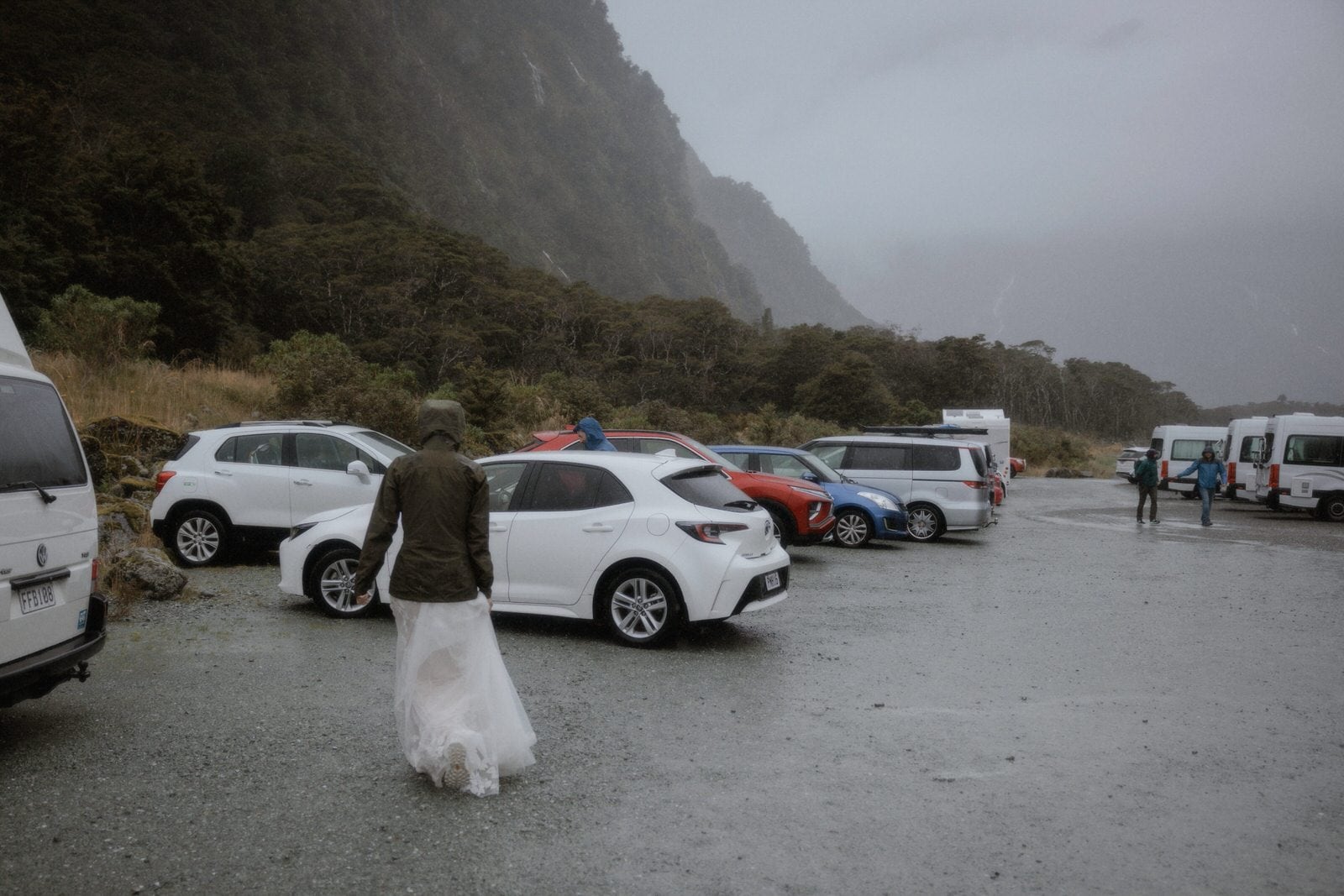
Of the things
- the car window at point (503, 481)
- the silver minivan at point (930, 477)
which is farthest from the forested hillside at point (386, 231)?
the car window at point (503, 481)

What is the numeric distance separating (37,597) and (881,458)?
544 inches

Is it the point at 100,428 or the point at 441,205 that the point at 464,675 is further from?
the point at 441,205

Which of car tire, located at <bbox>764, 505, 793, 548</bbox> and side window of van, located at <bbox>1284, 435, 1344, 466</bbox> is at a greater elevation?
side window of van, located at <bbox>1284, 435, 1344, 466</bbox>

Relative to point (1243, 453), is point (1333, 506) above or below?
below

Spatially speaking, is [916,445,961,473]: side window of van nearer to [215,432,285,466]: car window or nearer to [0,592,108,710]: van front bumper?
[215,432,285,466]: car window

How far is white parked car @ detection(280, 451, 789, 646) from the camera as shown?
756 cm

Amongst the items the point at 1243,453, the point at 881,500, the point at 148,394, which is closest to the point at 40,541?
the point at 881,500

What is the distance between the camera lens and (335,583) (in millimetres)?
8523

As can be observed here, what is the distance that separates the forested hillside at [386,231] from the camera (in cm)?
3167

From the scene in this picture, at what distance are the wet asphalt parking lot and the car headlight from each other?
566 cm

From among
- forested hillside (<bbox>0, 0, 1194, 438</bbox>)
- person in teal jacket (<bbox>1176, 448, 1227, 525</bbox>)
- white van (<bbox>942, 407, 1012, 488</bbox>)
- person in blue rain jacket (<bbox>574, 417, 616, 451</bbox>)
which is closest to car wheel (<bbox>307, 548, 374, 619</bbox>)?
person in blue rain jacket (<bbox>574, 417, 616, 451</bbox>)

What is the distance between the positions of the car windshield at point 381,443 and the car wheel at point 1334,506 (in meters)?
21.4

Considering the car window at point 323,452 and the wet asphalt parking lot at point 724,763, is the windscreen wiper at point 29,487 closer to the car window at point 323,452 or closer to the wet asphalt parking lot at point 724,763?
the wet asphalt parking lot at point 724,763

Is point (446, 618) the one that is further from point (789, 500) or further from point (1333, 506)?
point (1333, 506)
